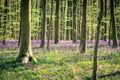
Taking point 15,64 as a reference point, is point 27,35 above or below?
above

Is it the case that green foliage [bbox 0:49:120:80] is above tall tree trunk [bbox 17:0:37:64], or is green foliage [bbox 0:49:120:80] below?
below

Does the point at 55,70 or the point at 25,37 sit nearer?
the point at 55,70

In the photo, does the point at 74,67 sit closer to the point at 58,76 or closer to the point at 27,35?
the point at 58,76

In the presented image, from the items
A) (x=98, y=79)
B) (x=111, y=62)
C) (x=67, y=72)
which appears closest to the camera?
(x=98, y=79)

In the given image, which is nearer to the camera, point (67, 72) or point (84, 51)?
point (67, 72)

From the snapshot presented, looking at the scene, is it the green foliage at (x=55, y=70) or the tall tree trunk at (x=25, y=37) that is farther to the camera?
the tall tree trunk at (x=25, y=37)

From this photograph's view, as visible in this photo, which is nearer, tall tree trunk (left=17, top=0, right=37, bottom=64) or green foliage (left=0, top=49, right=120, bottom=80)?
green foliage (left=0, top=49, right=120, bottom=80)

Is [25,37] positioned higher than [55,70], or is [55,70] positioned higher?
[25,37]

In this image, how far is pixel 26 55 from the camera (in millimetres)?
17047

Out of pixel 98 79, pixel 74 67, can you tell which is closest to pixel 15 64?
pixel 74 67

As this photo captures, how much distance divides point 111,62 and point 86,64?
5.77 ft

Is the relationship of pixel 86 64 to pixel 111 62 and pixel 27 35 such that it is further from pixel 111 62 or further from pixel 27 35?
pixel 27 35

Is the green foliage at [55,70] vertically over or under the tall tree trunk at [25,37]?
under

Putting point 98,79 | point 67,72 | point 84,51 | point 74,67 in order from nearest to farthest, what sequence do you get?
point 98,79, point 67,72, point 74,67, point 84,51
